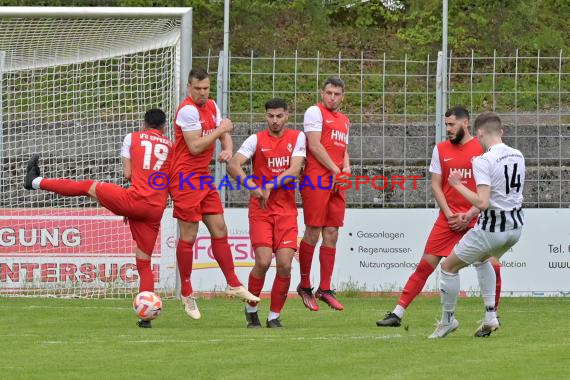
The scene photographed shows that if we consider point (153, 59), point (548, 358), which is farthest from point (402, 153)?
point (548, 358)

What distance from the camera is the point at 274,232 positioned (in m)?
11.5

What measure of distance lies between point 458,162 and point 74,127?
640 centimetres

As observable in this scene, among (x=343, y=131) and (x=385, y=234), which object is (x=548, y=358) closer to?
(x=343, y=131)

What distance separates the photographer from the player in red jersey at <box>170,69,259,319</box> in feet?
39.7

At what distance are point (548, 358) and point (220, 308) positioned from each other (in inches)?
239

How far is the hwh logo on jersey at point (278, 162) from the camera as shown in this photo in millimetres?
11602

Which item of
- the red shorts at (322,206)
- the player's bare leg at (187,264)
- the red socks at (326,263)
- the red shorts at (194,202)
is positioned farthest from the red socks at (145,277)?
the red socks at (326,263)

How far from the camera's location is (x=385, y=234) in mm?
15906

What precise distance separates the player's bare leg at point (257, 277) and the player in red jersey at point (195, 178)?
0.42 meters

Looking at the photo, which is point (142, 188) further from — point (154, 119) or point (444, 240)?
point (444, 240)

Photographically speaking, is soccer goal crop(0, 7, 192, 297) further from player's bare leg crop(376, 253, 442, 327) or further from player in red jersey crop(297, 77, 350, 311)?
player's bare leg crop(376, 253, 442, 327)

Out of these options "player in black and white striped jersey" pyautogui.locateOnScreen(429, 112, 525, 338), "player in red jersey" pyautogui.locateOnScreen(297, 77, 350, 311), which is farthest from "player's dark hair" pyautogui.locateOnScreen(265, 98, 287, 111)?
"player in black and white striped jersey" pyautogui.locateOnScreen(429, 112, 525, 338)

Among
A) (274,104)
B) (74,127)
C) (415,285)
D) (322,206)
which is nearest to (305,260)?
(322,206)

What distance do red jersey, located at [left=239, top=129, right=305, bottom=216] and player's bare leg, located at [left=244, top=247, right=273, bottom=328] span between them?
1.22ft
